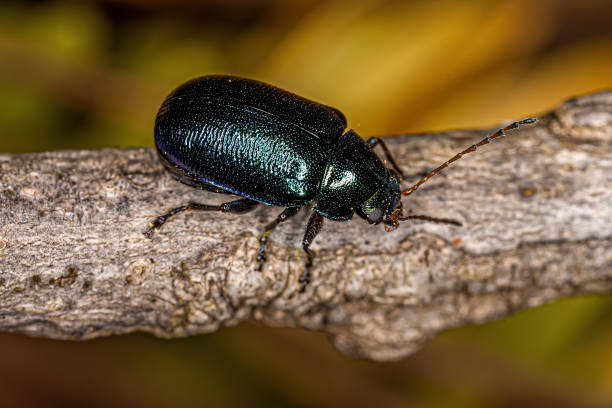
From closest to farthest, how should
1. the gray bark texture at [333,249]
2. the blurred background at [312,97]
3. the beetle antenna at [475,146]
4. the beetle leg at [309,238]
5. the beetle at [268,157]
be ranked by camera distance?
the gray bark texture at [333,249]
the beetle leg at [309,238]
the beetle antenna at [475,146]
the beetle at [268,157]
the blurred background at [312,97]

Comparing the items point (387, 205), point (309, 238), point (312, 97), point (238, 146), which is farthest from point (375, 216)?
point (312, 97)

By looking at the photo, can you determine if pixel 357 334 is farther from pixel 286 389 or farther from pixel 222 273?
pixel 286 389

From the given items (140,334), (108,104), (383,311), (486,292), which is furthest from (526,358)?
(108,104)

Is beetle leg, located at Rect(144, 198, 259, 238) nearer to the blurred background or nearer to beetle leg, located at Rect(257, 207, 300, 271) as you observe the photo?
beetle leg, located at Rect(257, 207, 300, 271)

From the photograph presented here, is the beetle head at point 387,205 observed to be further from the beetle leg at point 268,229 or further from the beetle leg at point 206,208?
the beetle leg at point 206,208

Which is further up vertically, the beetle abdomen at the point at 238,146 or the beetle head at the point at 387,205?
the beetle abdomen at the point at 238,146

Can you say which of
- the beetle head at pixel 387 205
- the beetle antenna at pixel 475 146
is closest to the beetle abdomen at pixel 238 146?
the beetle head at pixel 387 205

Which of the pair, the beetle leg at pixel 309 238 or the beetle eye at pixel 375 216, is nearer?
the beetle leg at pixel 309 238

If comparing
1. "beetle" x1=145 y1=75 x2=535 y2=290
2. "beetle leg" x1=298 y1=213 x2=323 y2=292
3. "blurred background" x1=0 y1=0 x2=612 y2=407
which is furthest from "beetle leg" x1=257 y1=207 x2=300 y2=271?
"blurred background" x1=0 y1=0 x2=612 y2=407
